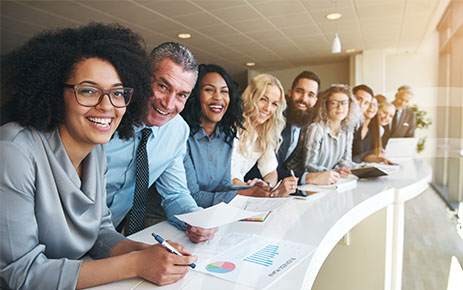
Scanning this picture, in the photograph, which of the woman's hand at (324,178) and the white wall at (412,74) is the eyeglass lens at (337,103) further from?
the woman's hand at (324,178)

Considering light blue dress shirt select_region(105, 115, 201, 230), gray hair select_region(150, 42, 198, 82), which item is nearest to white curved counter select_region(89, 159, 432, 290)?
light blue dress shirt select_region(105, 115, 201, 230)

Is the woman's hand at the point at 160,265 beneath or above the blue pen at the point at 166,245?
beneath

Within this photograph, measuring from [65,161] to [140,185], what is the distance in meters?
0.57

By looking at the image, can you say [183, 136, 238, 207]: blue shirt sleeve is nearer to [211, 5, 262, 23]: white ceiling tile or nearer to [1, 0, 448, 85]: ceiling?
[1, 0, 448, 85]: ceiling

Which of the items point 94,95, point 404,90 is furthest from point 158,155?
point 404,90

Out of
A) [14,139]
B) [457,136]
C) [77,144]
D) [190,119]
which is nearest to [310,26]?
[190,119]

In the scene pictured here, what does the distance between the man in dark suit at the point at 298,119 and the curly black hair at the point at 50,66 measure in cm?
124

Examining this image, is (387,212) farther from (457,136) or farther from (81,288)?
(81,288)

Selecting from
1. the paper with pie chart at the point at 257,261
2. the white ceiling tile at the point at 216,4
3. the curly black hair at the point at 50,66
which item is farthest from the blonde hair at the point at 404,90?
the curly black hair at the point at 50,66

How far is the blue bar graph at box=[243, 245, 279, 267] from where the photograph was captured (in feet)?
2.72

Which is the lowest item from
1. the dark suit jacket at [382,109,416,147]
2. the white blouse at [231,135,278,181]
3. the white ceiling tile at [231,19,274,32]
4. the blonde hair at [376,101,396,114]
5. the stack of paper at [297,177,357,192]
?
the stack of paper at [297,177,357,192]

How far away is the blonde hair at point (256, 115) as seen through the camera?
1830mm

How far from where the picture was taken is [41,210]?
0.68 m

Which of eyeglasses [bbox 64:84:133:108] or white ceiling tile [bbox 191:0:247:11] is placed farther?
white ceiling tile [bbox 191:0:247:11]
